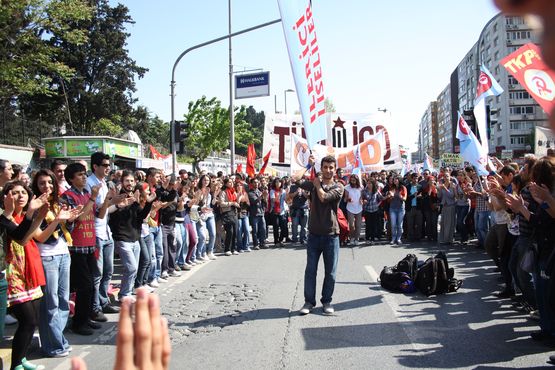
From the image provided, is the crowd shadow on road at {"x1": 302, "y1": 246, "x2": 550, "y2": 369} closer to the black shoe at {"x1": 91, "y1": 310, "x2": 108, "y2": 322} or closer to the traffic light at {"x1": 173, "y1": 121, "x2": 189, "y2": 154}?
the black shoe at {"x1": 91, "y1": 310, "x2": 108, "y2": 322}

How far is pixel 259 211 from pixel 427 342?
851 cm

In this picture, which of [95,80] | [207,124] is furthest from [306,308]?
[95,80]

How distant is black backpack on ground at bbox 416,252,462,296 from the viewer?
703 centimetres

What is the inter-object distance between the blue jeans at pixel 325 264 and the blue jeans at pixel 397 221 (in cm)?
704

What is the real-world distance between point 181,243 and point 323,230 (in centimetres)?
385

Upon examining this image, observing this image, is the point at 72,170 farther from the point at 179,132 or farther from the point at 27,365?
the point at 179,132

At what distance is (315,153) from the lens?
6.77m

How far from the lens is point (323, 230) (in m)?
6.44

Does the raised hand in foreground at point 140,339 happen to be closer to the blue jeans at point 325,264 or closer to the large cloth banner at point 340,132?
the blue jeans at point 325,264

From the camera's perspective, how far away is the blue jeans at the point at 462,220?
41.8 feet

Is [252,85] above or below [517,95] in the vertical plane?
below

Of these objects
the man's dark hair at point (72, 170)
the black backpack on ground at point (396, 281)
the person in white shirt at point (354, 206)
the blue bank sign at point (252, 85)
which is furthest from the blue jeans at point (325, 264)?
the blue bank sign at point (252, 85)

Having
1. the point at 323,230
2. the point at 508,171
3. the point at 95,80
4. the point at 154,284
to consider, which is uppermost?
the point at 95,80

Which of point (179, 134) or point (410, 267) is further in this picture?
point (179, 134)
